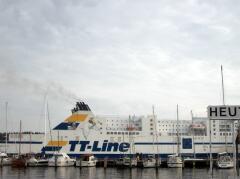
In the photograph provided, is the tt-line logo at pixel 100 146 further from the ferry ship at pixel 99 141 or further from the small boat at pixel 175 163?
the small boat at pixel 175 163

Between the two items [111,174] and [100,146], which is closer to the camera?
[111,174]

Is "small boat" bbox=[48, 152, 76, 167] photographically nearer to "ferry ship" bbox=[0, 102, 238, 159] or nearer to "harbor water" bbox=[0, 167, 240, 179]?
"harbor water" bbox=[0, 167, 240, 179]

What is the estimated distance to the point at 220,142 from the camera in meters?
65.4

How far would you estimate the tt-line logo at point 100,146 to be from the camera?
2383 inches

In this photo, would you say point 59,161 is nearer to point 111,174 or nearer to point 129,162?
point 129,162

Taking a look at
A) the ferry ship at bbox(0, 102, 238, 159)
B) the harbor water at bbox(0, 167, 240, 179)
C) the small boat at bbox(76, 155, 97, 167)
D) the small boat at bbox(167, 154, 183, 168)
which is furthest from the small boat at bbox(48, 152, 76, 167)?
the small boat at bbox(167, 154, 183, 168)

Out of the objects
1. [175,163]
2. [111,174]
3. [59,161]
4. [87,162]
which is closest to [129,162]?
[87,162]

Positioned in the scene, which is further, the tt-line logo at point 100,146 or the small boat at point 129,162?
the tt-line logo at point 100,146

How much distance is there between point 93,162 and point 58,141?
12.3 m

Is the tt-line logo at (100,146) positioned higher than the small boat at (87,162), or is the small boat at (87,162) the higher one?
the tt-line logo at (100,146)

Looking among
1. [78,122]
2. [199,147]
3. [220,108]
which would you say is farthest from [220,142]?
[220,108]

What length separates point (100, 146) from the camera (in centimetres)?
6109

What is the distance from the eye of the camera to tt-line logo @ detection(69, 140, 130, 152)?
60.5 meters

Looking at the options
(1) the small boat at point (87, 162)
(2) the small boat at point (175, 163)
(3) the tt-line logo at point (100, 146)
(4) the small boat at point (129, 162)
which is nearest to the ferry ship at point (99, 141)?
(3) the tt-line logo at point (100, 146)
